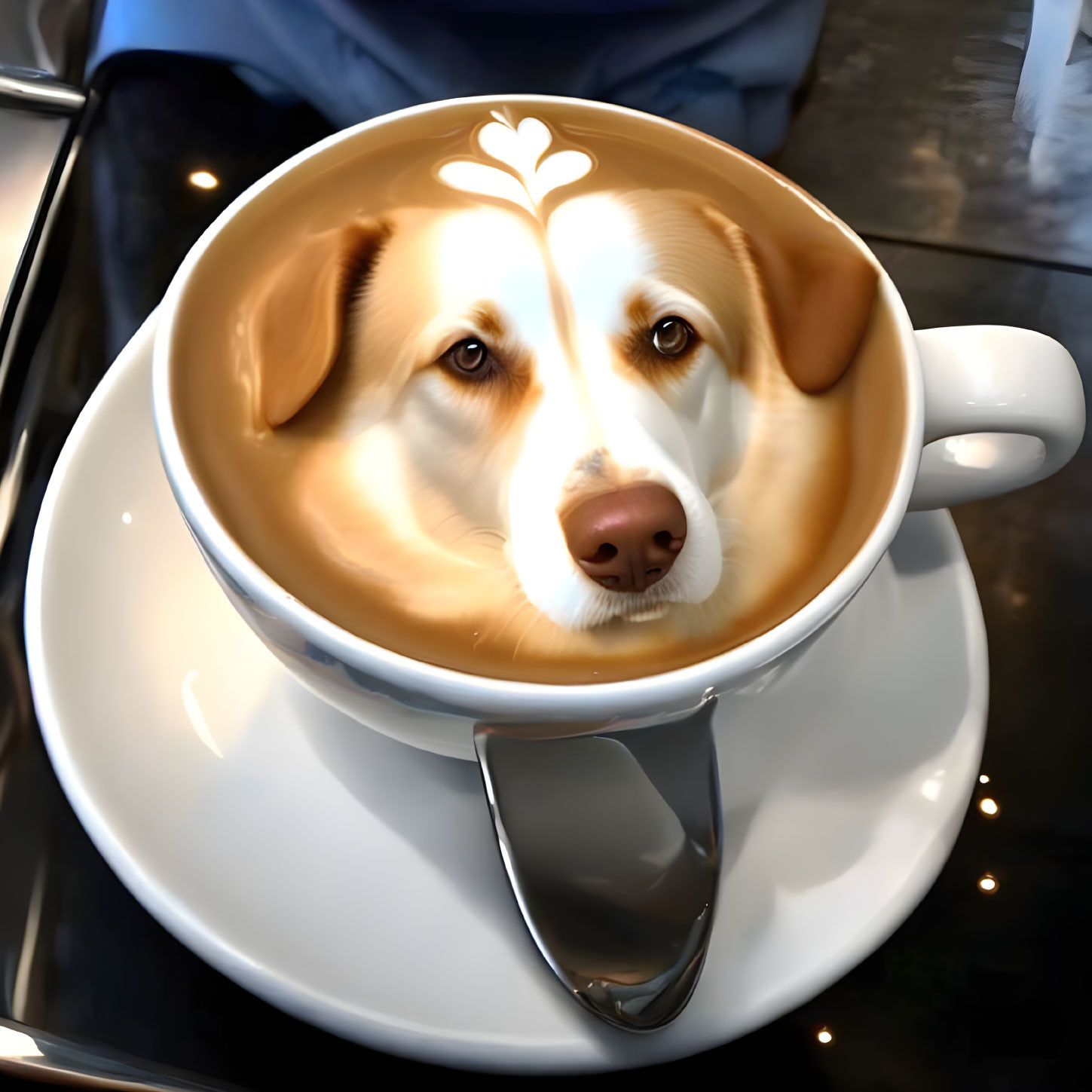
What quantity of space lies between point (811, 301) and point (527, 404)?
152mm

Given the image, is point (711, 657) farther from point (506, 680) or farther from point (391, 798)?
point (391, 798)

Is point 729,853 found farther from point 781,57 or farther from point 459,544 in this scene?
point 781,57

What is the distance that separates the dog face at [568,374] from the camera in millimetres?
→ 382

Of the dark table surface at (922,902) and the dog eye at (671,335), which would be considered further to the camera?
the dark table surface at (922,902)

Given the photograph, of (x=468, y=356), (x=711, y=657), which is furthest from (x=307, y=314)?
(x=711, y=657)

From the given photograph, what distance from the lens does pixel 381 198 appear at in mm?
473

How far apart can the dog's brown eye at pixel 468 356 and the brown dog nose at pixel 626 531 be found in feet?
0.25

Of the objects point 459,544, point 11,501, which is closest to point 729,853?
point 459,544

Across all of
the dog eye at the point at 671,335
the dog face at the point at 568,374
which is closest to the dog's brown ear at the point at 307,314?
the dog face at the point at 568,374

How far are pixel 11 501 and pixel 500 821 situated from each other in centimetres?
43

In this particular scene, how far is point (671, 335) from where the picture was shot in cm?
41

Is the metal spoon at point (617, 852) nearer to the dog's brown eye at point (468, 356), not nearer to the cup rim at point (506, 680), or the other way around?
the cup rim at point (506, 680)

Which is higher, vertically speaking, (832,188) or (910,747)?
(832,188)

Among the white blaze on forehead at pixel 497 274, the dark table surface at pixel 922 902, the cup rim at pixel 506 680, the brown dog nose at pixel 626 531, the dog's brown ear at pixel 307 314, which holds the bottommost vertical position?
the dark table surface at pixel 922 902
